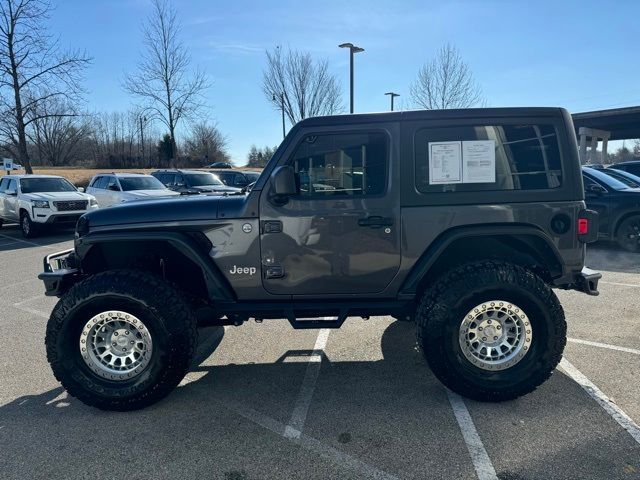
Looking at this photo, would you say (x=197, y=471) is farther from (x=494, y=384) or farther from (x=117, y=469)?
(x=494, y=384)

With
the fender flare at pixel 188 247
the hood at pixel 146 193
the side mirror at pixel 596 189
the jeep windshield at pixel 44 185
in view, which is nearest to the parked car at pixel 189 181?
the hood at pixel 146 193

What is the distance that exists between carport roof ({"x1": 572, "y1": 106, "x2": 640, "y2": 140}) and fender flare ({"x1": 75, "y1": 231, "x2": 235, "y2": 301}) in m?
27.8

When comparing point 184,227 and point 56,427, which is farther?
point 184,227

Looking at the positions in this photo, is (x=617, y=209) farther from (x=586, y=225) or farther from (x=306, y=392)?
(x=306, y=392)

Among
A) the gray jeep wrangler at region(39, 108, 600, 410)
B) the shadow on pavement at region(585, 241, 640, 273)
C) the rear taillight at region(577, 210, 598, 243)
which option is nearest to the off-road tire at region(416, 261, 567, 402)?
the gray jeep wrangler at region(39, 108, 600, 410)

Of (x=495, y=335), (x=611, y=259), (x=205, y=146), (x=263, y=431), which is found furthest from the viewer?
(x=205, y=146)

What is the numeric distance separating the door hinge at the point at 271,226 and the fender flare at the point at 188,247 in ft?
1.64

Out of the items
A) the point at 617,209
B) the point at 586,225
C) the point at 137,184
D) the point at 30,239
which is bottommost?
the point at 30,239

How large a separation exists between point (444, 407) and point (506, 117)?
87.7 inches

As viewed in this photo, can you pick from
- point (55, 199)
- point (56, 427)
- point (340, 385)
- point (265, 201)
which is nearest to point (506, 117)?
point (265, 201)

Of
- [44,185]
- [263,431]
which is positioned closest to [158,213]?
[263,431]

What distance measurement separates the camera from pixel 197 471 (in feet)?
8.46

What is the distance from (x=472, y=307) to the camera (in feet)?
10.7

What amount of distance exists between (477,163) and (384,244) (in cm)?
93
